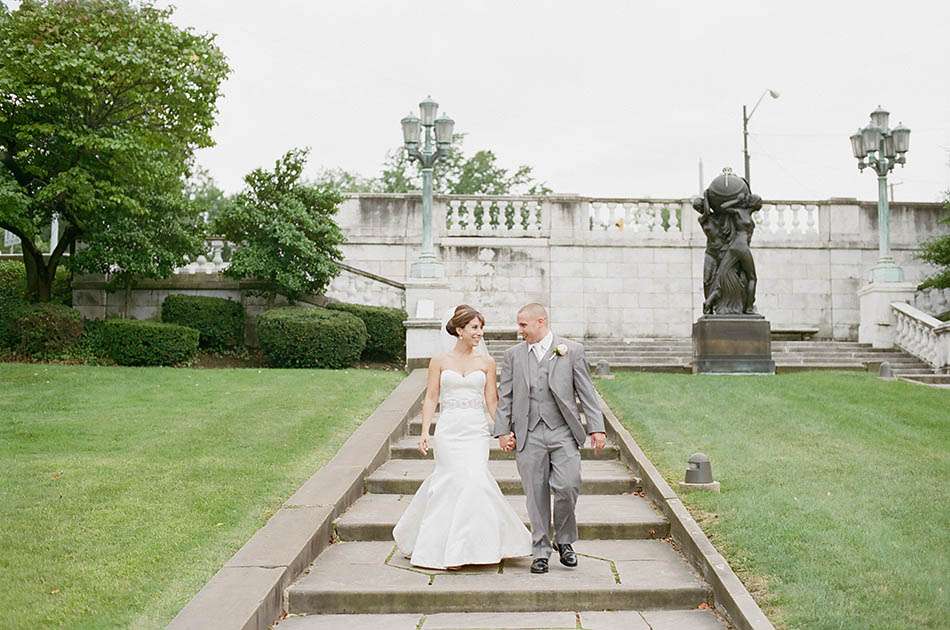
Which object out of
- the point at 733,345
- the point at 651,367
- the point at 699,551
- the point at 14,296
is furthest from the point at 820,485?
the point at 14,296

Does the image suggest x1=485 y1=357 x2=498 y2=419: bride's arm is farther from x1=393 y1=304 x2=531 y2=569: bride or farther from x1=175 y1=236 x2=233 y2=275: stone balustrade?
x1=175 y1=236 x2=233 y2=275: stone balustrade

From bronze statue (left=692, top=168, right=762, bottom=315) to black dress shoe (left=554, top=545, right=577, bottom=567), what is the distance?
10.3m

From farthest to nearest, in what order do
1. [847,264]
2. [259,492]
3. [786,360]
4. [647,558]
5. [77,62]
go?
[847,264], [786,360], [77,62], [259,492], [647,558]

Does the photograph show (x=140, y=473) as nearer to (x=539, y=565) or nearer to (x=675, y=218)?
(x=539, y=565)

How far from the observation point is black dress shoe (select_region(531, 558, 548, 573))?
6.29 metres

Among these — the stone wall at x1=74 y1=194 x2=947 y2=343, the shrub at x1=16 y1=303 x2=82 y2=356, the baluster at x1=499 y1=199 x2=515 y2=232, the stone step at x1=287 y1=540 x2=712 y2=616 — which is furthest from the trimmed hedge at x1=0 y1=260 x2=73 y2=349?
the stone step at x1=287 y1=540 x2=712 y2=616

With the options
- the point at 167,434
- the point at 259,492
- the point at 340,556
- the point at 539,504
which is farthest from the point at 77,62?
the point at 539,504

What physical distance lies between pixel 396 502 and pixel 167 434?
3.08 meters

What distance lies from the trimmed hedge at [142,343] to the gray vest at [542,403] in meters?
11.4

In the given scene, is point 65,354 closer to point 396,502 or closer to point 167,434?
point 167,434

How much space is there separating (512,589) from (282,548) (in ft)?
5.22

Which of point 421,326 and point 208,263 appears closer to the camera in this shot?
point 421,326

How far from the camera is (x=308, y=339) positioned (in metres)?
16.3

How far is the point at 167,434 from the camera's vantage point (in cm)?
993
